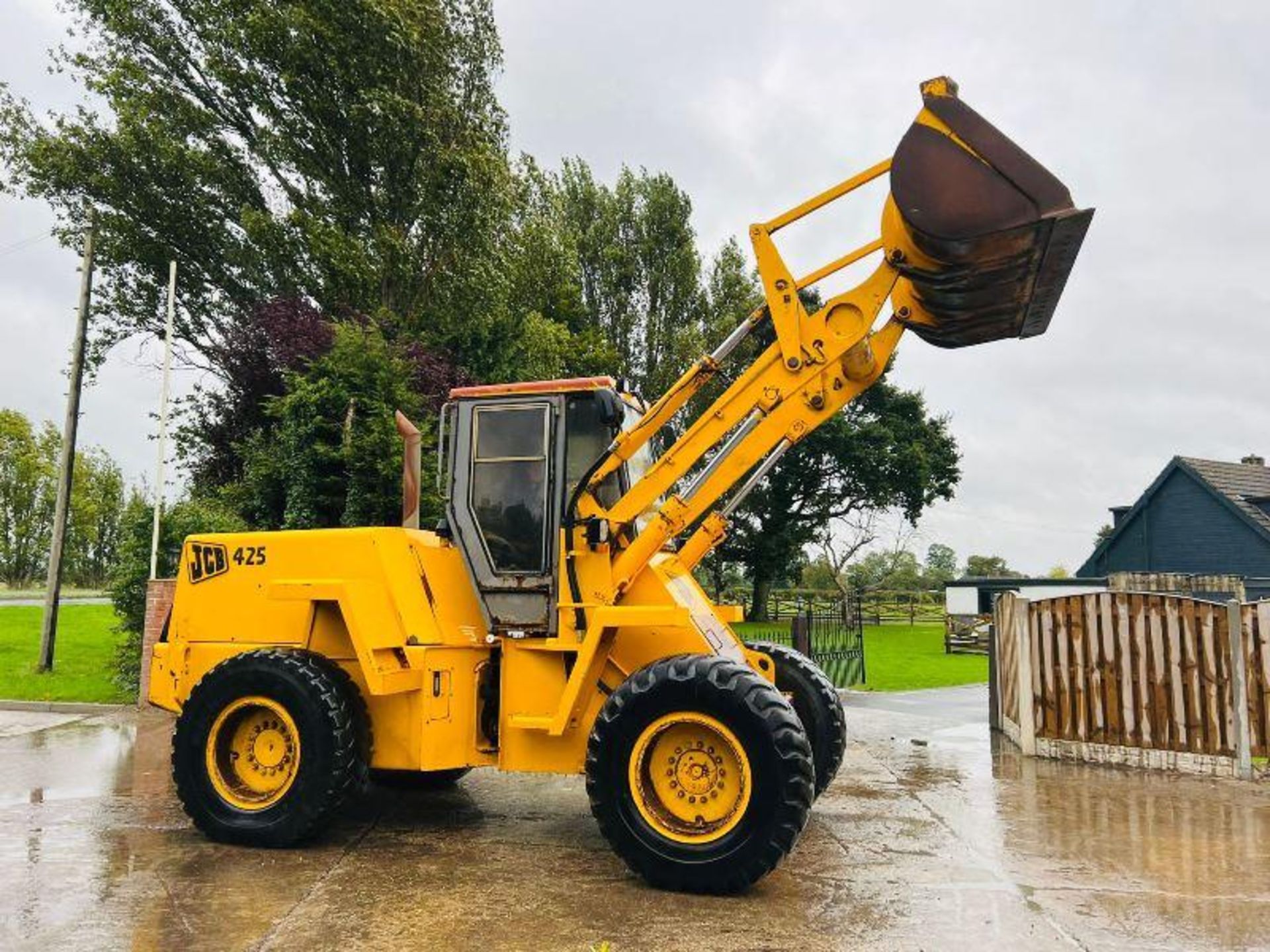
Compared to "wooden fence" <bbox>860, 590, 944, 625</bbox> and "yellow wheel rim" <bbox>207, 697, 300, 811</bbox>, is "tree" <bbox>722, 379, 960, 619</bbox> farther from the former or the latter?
"yellow wheel rim" <bbox>207, 697, 300, 811</bbox>

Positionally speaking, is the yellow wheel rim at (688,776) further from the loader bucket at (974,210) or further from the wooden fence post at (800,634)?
the wooden fence post at (800,634)

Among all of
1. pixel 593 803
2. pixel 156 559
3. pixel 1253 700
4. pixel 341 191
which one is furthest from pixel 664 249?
pixel 593 803

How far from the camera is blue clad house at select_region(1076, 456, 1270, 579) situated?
93.0ft

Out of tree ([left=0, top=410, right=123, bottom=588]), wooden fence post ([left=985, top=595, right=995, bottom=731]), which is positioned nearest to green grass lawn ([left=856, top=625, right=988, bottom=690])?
wooden fence post ([left=985, top=595, right=995, bottom=731])

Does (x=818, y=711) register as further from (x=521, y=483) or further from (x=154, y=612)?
(x=154, y=612)

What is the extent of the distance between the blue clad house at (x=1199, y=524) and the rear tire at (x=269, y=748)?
27658mm

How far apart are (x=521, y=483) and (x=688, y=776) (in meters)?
2.17

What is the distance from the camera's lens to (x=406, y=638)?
6.03 metres

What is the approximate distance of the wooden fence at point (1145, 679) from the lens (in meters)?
8.20

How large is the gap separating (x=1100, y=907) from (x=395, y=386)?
12.7 m

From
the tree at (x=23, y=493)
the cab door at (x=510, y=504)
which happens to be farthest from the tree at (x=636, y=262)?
the tree at (x=23, y=493)

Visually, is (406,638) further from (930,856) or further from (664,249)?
(664,249)

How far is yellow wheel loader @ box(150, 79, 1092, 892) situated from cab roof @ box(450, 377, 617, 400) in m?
0.03

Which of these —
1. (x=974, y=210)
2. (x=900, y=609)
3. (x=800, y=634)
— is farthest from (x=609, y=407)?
(x=900, y=609)
